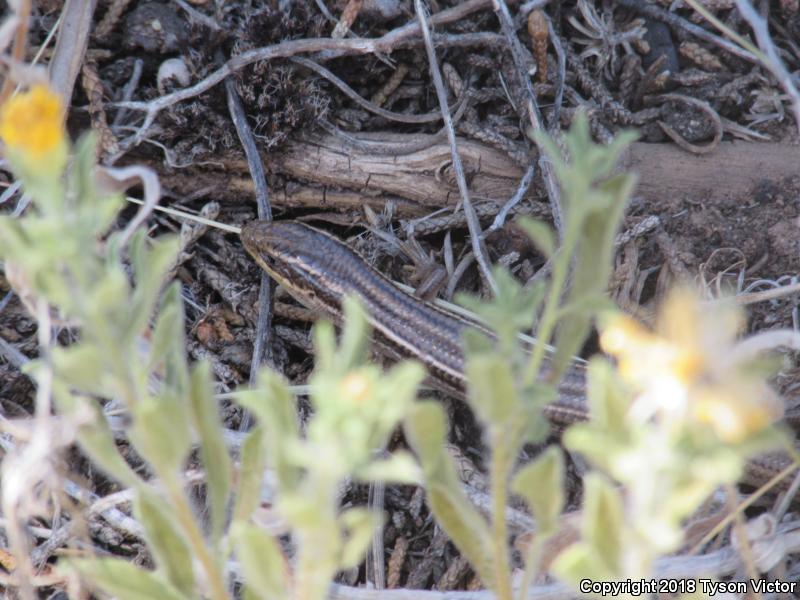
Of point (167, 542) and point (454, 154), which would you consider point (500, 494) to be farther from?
point (454, 154)

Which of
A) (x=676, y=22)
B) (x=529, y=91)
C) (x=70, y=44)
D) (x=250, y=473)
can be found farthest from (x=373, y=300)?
(x=250, y=473)

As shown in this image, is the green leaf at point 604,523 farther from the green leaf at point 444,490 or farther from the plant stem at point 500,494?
the green leaf at point 444,490

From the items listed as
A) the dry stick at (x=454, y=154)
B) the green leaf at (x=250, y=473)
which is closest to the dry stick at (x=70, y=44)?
the dry stick at (x=454, y=154)

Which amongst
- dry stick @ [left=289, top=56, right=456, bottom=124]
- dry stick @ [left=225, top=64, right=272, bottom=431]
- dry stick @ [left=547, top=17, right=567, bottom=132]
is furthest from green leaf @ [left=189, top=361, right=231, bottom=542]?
dry stick @ [left=547, top=17, right=567, bottom=132]

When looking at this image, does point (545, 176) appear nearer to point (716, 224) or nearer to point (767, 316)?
point (716, 224)

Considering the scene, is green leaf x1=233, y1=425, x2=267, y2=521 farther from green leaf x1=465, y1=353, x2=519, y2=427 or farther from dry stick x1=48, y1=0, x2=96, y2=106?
→ dry stick x1=48, y1=0, x2=96, y2=106

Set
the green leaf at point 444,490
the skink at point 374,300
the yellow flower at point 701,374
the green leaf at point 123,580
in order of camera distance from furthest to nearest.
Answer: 1. the skink at point 374,300
2. the green leaf at point 123,580
3. the green leaf at point 444,490
4. the yellow flower at point 701,374
